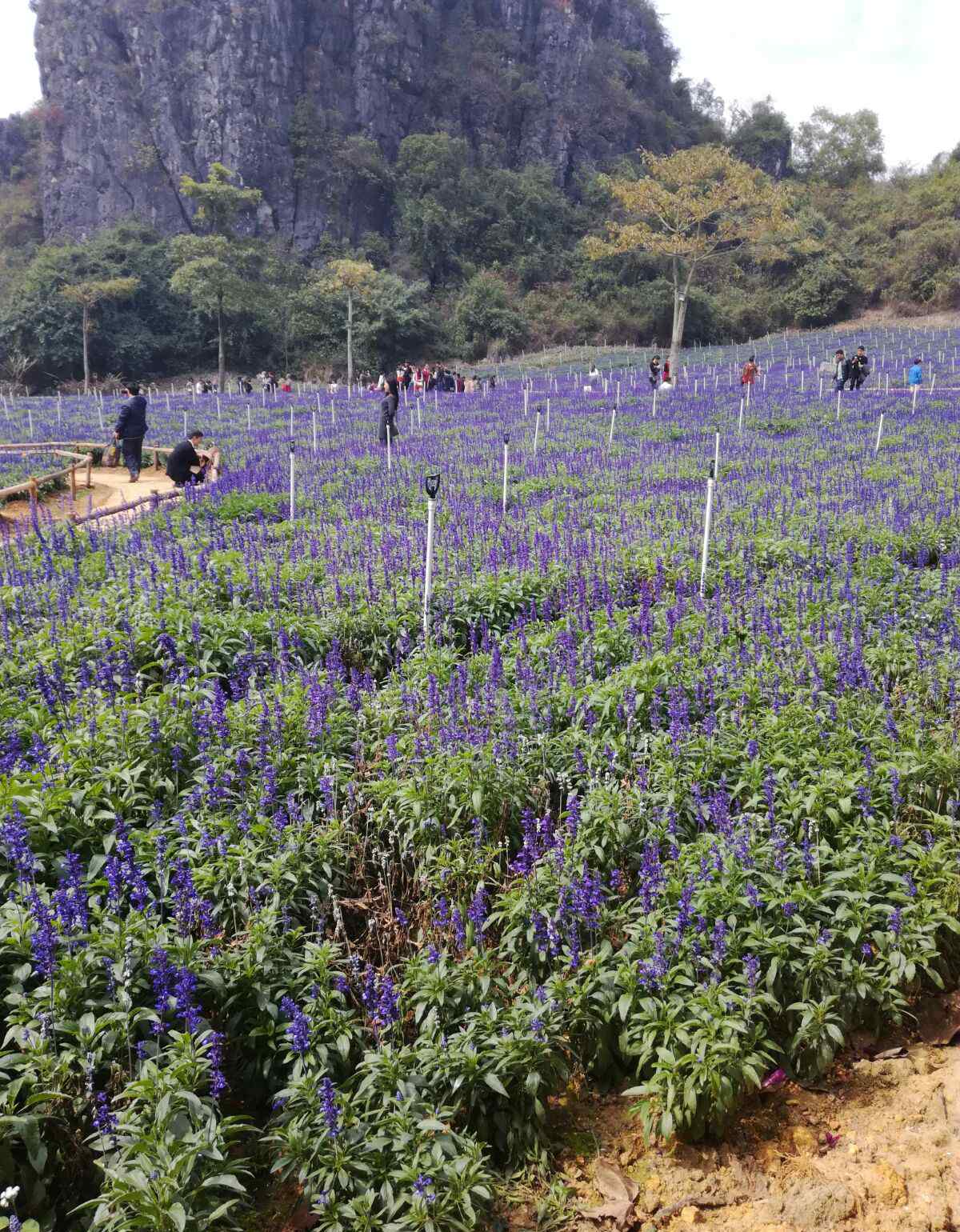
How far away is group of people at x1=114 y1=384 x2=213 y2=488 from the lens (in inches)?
528

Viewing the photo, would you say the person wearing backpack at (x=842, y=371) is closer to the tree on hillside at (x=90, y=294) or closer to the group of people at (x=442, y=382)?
the group of people at (x=442, y=382)

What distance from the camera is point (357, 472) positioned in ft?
50.0

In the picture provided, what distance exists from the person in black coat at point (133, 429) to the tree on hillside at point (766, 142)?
307ft

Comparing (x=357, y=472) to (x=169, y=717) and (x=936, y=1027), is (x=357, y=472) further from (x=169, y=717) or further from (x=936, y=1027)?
(x=936, y=1027)

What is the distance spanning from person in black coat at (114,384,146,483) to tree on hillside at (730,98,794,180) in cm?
9355

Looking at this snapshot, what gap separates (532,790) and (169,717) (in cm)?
216

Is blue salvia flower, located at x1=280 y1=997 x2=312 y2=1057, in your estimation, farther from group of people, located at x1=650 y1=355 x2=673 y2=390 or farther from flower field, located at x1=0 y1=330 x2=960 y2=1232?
group of people, located at x1=650 y1=355 x2=673 y2=390

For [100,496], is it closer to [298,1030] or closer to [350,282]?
[298,1030]

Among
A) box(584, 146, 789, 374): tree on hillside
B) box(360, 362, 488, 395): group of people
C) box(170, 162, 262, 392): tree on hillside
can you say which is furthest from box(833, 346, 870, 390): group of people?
box(170, 162, 262, 392): tree on hillside

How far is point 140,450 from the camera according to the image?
54.3ft

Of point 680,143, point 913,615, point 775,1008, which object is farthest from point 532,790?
point 680,143

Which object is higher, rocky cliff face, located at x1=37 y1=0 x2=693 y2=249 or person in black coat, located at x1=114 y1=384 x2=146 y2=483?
rocky cliff face, located at x1=37 y1=0 x2=693 y2=249

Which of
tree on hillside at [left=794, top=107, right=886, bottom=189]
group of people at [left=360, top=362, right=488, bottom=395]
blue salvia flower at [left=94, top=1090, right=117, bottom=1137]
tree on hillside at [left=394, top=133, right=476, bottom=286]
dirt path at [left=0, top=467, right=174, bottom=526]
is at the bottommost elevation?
blue salvia flower at [left=94, top=1090, right=117, bottom=1137]

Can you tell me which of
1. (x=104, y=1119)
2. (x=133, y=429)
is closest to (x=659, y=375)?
(x=133, y=429)
